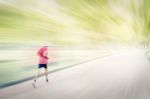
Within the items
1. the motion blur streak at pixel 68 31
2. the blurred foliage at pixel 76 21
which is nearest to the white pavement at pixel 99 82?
the motion blur streak at pixel 68 31

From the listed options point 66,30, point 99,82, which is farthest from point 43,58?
point 99,82

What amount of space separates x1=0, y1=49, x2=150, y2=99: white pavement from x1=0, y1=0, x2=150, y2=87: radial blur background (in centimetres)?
6

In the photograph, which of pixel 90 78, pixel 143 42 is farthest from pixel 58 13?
pixel 143 42

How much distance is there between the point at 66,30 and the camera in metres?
1.84

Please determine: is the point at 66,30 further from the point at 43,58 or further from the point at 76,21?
the point at 43,58

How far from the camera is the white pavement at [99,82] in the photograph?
172 centimetres

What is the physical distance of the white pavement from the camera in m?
1.72

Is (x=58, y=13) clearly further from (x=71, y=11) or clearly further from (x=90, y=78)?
(x=90, y=78)

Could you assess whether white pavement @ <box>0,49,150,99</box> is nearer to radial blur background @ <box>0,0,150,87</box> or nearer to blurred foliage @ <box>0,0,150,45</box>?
radial blur background @ <box>0,0,150,87</box>

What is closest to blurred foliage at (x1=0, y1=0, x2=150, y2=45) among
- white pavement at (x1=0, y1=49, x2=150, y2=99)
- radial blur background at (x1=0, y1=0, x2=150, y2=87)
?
radial blur background at (x1=0, y1=0, x2=150, y2=87)

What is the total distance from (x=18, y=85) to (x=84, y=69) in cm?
48

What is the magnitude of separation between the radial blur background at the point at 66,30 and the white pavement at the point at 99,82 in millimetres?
61

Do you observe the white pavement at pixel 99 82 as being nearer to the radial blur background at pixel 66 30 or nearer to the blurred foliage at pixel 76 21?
the radial blur background at pixel 66 30

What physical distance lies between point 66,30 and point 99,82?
0.44 metres
